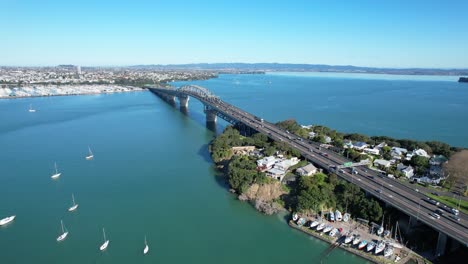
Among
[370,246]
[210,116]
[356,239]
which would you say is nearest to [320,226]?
[356,239]

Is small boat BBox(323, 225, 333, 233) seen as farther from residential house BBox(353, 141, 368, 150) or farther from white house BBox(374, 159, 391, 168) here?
residential house BBox(353, 141, 368, 150)

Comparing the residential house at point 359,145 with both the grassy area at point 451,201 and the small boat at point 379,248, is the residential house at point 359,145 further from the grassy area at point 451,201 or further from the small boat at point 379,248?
the small boat at point 379,248

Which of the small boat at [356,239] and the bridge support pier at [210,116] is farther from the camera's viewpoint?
the bridge support pier at [210,116]

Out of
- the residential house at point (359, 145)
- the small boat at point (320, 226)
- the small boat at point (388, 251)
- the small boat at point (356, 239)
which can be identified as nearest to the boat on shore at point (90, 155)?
the small boat at point (320, 226)

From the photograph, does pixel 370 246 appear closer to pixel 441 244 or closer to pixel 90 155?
pixel 441 244

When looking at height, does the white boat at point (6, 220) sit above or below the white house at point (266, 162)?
below

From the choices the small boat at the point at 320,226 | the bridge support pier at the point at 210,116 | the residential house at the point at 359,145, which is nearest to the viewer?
the small boat at the point at 320,226

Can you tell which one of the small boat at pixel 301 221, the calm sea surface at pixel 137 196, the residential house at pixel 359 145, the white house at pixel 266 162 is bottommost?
the calm sea surface at pixel 137 196
